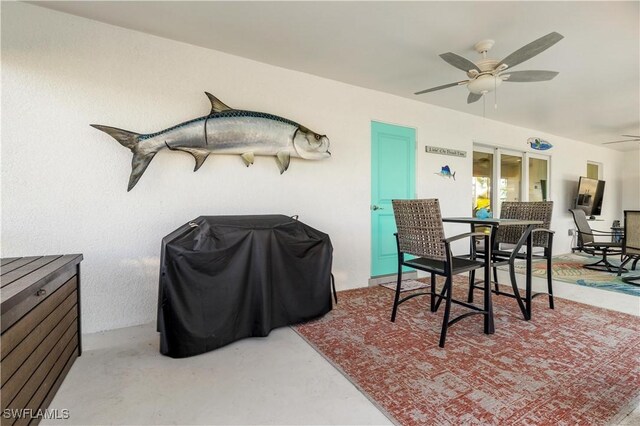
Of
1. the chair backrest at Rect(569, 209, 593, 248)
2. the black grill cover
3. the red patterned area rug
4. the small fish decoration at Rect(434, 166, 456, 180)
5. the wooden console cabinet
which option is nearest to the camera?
the wooden console cabinet

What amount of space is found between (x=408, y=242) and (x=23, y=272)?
7.92ft

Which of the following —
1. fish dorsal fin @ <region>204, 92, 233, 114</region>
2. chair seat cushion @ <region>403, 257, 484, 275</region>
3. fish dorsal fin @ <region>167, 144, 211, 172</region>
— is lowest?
chair seat cushion @ <region>403, 257, 484, 275</region>

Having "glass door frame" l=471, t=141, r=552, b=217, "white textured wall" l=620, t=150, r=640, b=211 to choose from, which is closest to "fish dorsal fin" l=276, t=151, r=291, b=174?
"glass door frame" l=471, t=141, r=552, b=217

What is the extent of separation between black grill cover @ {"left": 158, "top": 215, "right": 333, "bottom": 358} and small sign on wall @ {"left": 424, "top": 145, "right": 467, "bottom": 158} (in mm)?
2455

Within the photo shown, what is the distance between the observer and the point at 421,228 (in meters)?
2.24

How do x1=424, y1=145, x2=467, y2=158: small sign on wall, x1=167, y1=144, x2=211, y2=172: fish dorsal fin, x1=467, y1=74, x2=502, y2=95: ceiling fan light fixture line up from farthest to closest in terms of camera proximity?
x1=424, y1=145, x2=467, y2=158: small sign on wall → x1=167, y1=144, x2=211, y2=172: fish dorsal fin → x1=467, y1=74, x2=502, y2=95: ceiling fan light fixture

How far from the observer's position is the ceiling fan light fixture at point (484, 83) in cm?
245

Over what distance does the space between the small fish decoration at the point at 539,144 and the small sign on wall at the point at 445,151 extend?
2072 millimetres

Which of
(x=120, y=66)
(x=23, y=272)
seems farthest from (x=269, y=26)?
(x=23, y=272)

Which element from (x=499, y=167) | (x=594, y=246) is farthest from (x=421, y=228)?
(x=594, y=246)

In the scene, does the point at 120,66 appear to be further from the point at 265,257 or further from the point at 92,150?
the point at 265,257

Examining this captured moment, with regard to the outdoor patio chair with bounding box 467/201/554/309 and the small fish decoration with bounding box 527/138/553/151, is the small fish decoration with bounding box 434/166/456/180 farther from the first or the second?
the small fish decoration with bounding box 527/138/553/151

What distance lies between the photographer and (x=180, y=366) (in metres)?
1.84

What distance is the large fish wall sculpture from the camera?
94.7 inches
